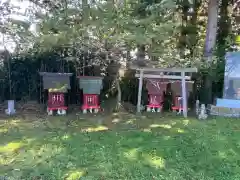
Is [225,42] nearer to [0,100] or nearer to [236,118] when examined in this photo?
[236,118]

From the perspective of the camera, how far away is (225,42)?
8.31 m

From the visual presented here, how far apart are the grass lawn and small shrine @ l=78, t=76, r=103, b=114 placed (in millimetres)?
1182

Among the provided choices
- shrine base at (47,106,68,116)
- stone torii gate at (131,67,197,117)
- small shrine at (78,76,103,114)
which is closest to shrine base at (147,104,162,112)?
stone torii gate at (131,67,197,117)

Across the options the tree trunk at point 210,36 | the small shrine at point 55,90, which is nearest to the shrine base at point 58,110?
the small shrine at point 55,90

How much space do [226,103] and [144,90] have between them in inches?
79.6

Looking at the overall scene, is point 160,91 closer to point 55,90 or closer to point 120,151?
point 55,90

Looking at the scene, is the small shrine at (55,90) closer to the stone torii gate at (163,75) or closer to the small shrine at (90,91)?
the small shrine at (90,91)

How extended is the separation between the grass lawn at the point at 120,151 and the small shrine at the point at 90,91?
1.18 meters

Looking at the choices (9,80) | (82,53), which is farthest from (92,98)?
(9,80)

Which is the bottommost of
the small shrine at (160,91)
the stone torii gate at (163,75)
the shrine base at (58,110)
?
the shrine base at (58,110)

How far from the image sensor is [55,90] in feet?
21.9

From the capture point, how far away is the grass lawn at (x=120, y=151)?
3.43 metres

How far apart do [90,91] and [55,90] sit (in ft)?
2.55

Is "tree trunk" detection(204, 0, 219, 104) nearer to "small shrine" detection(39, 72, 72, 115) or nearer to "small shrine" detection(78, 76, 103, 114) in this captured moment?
"small shrine" detection(78, 76, 103, 114)
